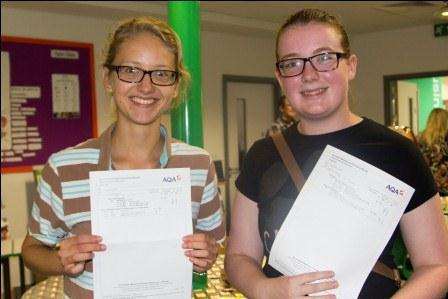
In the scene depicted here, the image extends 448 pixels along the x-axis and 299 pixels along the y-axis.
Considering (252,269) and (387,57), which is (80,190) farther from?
(387,57)

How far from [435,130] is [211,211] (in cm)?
101

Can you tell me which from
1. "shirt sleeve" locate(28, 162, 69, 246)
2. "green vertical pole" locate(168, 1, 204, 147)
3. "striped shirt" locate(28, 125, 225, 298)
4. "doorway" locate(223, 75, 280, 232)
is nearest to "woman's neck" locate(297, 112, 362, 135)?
"striped shirt" locate(28, 125, 225, 298)

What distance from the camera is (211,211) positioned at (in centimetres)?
144

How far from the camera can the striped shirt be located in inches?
51.6

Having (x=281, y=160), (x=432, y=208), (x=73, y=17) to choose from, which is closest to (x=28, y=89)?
(x=73, y=17)

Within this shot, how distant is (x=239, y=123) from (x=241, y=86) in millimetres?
493

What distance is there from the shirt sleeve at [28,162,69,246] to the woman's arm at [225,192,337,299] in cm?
46

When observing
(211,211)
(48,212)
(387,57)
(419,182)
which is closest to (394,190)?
(419,182)

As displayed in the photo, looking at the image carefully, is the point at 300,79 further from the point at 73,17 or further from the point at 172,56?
the point at 73,17

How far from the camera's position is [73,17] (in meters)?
5.07

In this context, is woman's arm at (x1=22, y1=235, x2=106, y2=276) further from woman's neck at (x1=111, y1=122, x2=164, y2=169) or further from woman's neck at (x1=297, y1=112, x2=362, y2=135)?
woman's neck at (x1=297, y1=112, x2=362, y2=135)

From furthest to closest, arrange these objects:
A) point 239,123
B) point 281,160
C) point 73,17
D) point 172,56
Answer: point 239,123 < point 73,17 < point 172,56 < point 281,160

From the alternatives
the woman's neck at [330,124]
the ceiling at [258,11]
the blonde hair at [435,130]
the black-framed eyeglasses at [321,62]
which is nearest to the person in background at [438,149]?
the blonde hair at [435,130]

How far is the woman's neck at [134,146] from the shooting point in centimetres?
138
